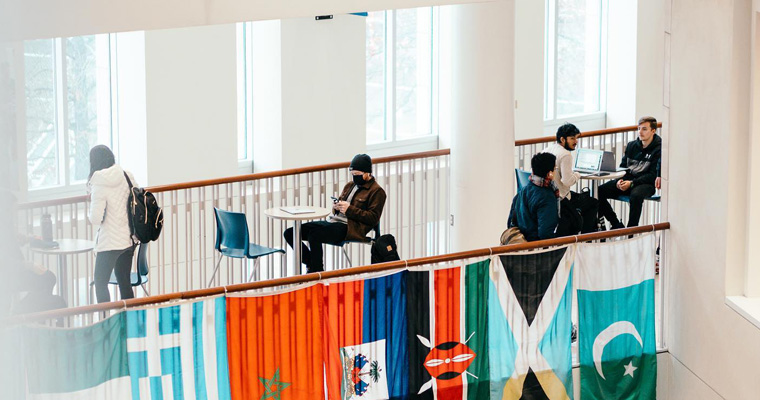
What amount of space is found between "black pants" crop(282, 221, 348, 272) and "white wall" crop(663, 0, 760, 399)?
3128mm

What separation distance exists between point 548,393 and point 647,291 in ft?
3.88

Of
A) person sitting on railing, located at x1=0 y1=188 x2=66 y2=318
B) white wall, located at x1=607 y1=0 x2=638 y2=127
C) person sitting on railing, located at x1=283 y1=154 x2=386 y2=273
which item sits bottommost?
person sitting on railing, located at x1=283 y1=154 x2=386 y2=273

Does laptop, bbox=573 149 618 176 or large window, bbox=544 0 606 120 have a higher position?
large window, bbox=544 0 606 120

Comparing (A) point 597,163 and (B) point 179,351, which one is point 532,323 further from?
(A) point 597,163

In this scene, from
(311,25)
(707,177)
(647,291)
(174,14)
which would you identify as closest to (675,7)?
(707,177)

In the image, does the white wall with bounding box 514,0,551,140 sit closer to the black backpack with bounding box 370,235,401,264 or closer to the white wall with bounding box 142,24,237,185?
the white wall with bounding box 142,24,237,185

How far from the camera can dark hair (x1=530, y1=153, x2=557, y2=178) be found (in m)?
7.90

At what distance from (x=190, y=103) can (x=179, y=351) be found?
5.96 metres

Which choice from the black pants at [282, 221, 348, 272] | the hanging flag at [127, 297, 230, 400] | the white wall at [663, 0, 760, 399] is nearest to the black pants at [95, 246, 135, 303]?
the hanging flag at [127, 297, 230, 400]

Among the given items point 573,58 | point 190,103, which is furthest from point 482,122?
point 573,58

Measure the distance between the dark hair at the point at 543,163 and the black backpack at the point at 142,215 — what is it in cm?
317

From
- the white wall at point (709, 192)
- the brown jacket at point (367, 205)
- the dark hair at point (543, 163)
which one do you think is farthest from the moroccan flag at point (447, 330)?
the brown jacket at point (367, 205)

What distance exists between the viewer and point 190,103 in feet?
38.6

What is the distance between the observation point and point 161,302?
6.19 metres
